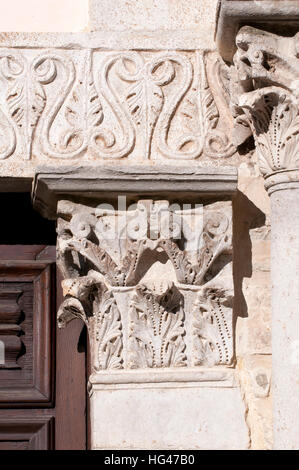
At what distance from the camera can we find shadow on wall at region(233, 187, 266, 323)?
3.47 m

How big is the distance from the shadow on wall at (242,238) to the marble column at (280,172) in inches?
5.7

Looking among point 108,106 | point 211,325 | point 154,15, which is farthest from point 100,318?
point 154,15

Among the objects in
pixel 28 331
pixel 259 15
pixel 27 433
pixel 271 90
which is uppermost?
pixel 259 15

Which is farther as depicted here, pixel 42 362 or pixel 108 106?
pixel 42 362

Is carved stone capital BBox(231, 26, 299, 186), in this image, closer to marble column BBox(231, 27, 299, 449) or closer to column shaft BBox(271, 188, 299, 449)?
marble column BBox(231, 27, 299, 449)

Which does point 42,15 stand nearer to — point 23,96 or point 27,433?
point 23,96

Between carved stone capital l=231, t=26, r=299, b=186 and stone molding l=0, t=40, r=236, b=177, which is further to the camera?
stone molding l=0, t=40, r=236, b=177

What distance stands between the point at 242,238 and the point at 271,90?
0.48 metres

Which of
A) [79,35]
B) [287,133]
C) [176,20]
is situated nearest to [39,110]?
[79,35]

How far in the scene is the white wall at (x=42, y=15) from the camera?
3.62 meters

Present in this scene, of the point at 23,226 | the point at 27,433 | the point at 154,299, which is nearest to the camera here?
the point at 154,299

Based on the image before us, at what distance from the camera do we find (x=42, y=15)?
3633 millimetres

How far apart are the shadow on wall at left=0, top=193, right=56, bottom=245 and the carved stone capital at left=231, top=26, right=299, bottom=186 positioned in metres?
0.78

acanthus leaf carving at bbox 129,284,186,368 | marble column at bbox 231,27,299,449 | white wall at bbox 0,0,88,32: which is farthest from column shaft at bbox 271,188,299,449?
white wall at bbox 0,0,88,32
